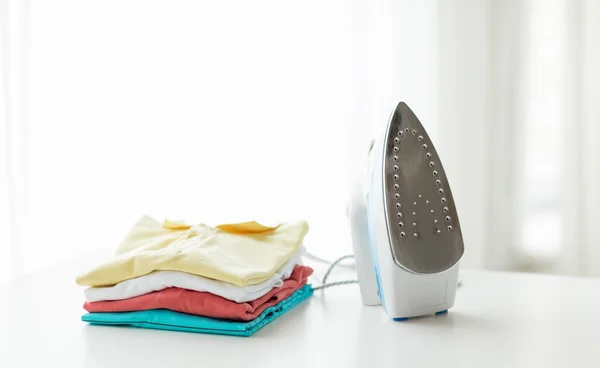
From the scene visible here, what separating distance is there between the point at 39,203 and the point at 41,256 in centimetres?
15

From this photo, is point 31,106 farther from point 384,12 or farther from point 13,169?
point 384,12

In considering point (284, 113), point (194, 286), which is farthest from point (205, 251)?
point (284, 113)

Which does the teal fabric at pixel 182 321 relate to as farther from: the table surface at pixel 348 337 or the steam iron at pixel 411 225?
the steam iron at pixel 411 225

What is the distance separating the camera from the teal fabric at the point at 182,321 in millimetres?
856

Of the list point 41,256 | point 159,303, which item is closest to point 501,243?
point 41,256

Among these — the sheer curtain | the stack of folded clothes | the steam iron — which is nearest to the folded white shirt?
the stack of folded clothes

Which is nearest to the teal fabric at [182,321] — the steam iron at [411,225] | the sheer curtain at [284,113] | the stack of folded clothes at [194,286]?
the stack of folded clothes at [194,286]

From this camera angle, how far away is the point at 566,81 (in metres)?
2.05

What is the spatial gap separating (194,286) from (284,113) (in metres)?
1.39

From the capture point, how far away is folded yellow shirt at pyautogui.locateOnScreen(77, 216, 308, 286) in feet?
2.91

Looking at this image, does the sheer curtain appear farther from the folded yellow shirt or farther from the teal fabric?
the teal fabric

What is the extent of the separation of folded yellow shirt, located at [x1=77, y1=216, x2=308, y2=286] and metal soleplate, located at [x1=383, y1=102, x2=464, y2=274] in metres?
0.18

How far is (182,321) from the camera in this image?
2.88ft

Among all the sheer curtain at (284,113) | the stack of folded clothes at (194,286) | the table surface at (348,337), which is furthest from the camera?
the sheer curtain at (284,113)
